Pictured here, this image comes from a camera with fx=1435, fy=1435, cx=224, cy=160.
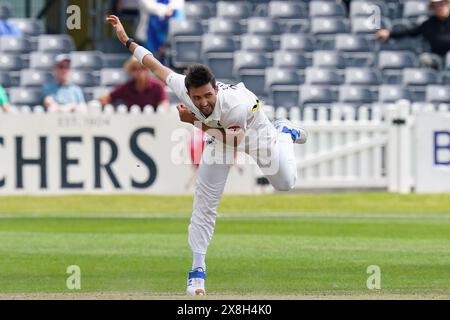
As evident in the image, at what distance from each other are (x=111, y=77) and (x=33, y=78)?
49.1 inches

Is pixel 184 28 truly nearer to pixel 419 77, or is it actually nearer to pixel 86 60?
pixel 86 60

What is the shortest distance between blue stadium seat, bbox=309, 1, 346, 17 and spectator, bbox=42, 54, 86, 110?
5.33 m

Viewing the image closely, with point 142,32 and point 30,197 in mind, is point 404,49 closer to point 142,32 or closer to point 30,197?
point 142,32

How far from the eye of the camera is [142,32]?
22.6 meters

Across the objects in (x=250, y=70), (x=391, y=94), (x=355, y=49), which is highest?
(x=355, y=49)

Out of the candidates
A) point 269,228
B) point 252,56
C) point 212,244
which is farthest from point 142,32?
point 212,244

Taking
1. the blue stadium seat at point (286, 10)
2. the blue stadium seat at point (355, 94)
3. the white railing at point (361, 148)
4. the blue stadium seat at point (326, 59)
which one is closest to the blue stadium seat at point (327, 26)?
the blue stadium seat at point (286, 10)

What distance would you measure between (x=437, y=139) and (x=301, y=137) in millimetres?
9093

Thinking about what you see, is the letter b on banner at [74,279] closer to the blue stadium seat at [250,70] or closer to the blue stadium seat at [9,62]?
the blue stadium seat at [250,70]

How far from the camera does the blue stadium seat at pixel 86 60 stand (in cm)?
2355

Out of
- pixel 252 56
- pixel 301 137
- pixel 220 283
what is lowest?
pixel 220 283

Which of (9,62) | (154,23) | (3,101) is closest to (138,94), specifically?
(3,101)

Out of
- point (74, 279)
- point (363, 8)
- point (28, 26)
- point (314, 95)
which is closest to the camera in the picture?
point (74, 279)

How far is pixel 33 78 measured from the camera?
2300cm
